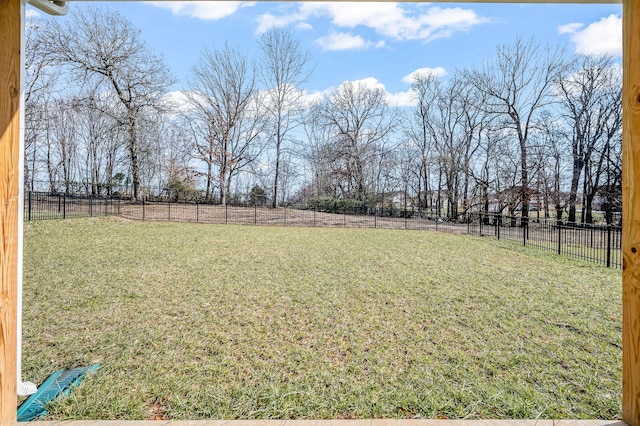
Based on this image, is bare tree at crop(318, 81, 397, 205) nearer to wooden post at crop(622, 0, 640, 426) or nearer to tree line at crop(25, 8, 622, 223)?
tree line at crop(25, 8, 622, 223)

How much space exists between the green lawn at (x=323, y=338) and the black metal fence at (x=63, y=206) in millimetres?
5099

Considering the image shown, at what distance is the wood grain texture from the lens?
1.04 m

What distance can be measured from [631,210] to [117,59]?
15.6m

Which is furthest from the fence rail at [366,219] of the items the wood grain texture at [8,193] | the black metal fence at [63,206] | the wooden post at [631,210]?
the wood grain texture at [8,193]

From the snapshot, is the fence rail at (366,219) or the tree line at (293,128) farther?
the tree line at (293,128)

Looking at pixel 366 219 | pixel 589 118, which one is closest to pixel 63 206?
pixel 366 219

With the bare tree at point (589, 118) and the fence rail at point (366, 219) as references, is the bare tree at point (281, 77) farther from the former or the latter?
the bare tree at point (589, 118)

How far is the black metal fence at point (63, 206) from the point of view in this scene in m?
8.60

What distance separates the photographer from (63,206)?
9344mm

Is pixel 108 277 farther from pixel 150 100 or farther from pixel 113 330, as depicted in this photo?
pixel 150 100

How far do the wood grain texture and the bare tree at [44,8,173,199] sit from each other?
13.3m

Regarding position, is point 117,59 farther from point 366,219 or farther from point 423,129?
point 423,129

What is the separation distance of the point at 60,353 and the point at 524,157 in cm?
A: 1523

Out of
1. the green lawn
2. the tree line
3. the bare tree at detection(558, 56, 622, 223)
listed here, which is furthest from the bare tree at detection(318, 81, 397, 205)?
the green lawn
